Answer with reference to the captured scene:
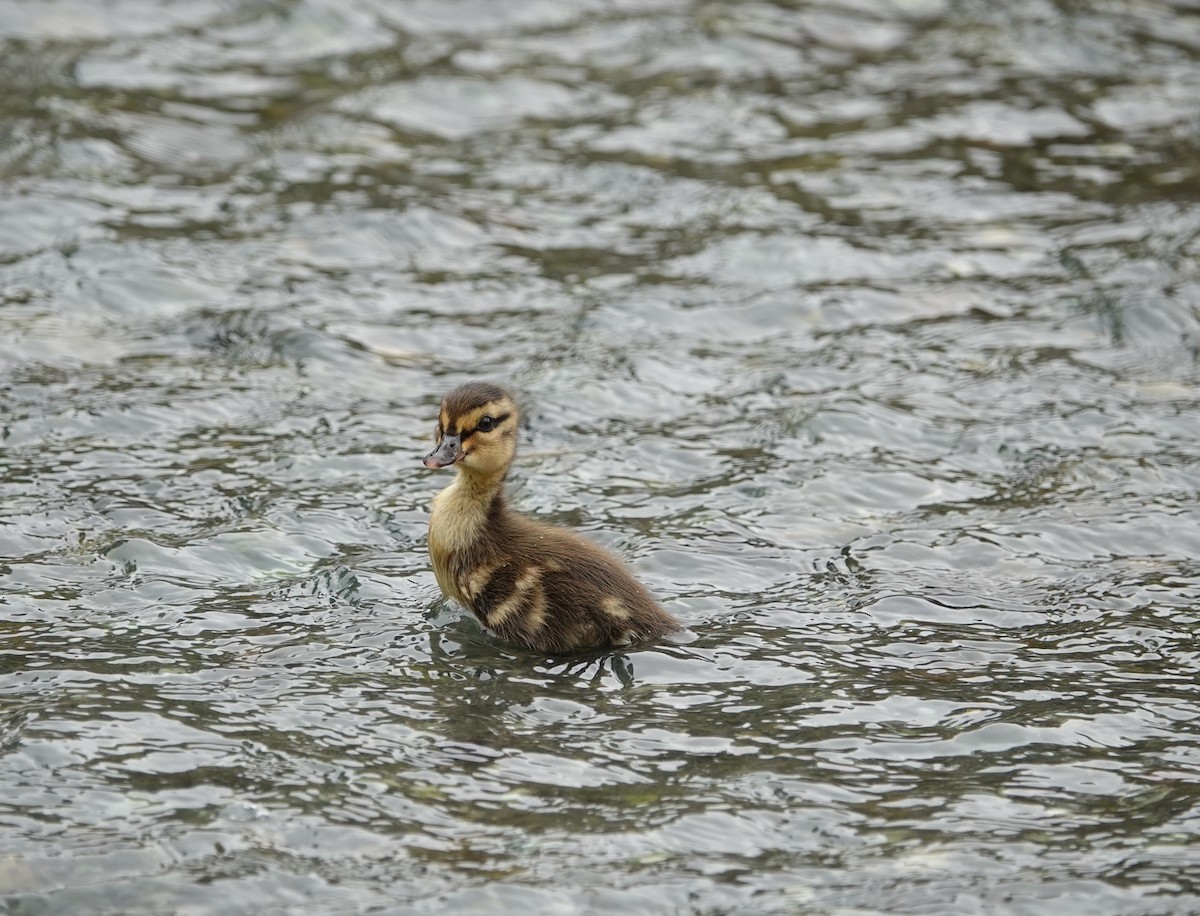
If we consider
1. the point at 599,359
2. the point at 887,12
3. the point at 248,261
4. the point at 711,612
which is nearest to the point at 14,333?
the point at 248,261

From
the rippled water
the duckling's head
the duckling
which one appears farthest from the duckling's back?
the duckling's head

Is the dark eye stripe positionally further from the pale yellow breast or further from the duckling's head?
the pale yellow breast

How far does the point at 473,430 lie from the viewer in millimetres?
6738

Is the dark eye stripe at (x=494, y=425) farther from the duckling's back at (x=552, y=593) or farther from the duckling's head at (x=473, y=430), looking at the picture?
the duckling's back at (x=552, y=593)

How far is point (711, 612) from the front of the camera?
6812 mm

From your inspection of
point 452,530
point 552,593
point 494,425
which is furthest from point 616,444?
point 552,593

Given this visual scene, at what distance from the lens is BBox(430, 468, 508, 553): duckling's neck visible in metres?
6.74

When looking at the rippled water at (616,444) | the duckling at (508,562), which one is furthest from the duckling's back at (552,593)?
the rippled water at (616,444)

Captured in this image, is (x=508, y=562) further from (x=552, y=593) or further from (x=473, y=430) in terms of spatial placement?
(x=473, y=430)

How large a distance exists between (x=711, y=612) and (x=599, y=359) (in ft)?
9.62

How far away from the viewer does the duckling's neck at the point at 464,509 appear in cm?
674

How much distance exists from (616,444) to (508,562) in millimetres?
1939

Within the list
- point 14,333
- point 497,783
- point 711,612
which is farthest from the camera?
point 14,333

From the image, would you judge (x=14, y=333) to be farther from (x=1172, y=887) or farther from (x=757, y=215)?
(x=1172, y=887)
